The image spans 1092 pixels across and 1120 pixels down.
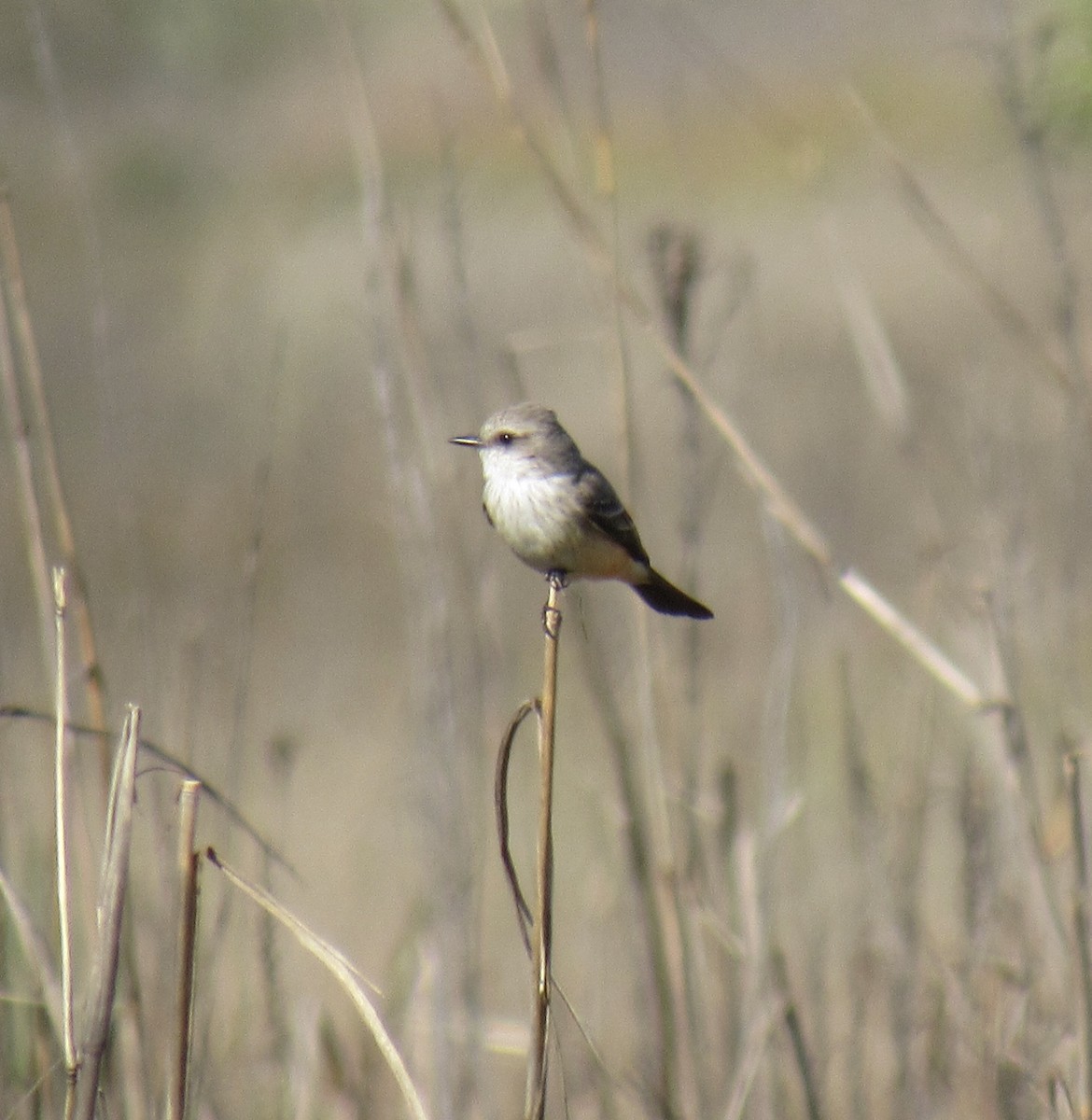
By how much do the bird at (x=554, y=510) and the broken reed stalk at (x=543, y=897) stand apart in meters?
1.14

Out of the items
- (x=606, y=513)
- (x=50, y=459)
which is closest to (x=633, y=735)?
(x=606, y=513)

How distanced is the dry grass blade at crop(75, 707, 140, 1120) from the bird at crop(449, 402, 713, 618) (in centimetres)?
140

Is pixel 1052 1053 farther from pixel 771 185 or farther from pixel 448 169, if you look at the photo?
pixel 771 185

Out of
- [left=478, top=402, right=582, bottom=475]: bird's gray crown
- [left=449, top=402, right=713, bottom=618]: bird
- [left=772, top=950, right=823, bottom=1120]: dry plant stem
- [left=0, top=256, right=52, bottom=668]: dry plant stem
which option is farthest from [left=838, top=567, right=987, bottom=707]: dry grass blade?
[left=0, top=256, right=52, bottom=668]: dry plant stem

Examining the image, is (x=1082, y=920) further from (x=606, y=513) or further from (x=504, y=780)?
(x=606, y=513)

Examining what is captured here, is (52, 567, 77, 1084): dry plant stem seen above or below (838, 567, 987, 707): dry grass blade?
below

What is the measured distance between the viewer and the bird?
280cm

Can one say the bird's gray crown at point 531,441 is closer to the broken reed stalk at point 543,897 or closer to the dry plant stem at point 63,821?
the broken reed stalk at point 543,897

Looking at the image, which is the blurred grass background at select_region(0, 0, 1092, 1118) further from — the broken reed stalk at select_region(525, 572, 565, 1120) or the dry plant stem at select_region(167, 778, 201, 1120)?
the dry plant stem at select_region(167, 778, 201, 1120)

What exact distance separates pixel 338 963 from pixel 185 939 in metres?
0.16

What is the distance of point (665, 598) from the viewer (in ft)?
9.09

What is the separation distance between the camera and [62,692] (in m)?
1.53

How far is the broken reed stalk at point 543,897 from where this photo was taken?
1503mm

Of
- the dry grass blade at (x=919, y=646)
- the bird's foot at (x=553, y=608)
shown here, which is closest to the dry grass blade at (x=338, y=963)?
the bird's foot at (x=553, y=608)
